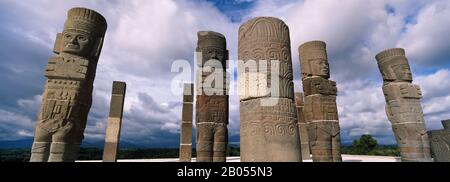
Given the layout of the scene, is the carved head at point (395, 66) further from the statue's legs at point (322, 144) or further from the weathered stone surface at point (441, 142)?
the statue's legs at point (322, 144)

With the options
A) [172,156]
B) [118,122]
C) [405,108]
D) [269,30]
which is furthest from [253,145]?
[172,156]

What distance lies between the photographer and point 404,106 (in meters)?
9.45

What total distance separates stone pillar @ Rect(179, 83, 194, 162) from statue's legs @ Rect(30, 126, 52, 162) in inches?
284

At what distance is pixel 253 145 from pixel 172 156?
18.4 m

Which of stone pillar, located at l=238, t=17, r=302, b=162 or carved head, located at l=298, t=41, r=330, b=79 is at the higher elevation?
carved head, located at l=298, t=41, r=330, b=79

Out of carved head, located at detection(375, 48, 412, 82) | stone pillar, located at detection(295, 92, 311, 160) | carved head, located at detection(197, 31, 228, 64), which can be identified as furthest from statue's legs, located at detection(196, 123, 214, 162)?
stone pillar, located at detection(295, 92, 311, 160)

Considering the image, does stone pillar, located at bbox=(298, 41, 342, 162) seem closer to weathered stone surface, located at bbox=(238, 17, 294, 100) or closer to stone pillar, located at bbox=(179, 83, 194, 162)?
weathered stone surface, located at bbox=(238, 17, 294, 100)

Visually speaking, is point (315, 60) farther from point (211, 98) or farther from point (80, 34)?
point (80, 34)

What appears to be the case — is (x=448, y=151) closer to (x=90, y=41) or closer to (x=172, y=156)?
(x=90, y=41)

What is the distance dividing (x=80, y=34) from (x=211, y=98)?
4.57 metres

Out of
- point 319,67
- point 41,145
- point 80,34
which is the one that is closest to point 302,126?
point 319,67

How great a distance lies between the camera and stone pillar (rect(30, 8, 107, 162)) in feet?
19.0
